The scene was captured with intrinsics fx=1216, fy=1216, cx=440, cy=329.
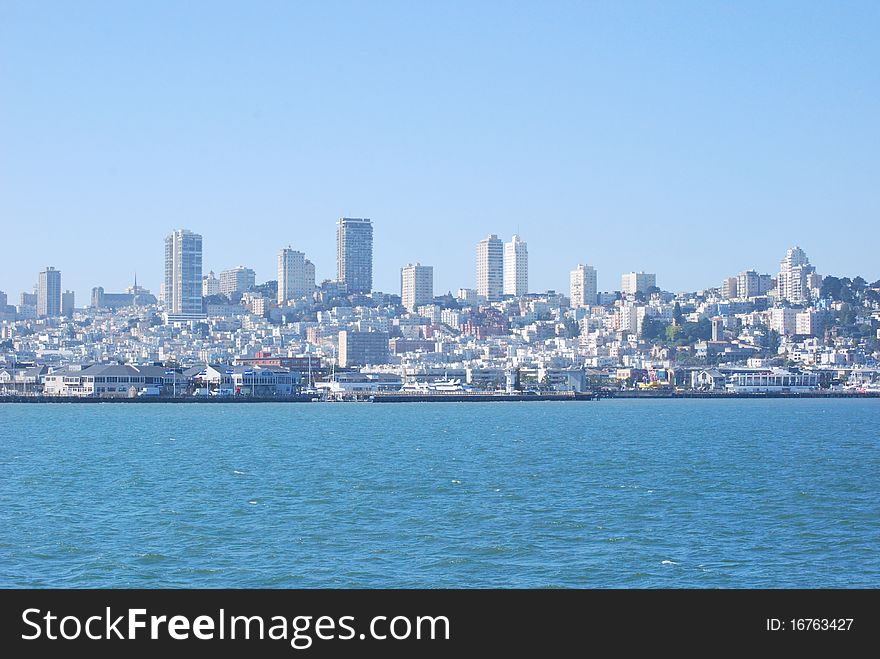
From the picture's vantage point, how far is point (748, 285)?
186 metres

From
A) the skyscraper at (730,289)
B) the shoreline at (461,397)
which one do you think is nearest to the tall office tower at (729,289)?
the skyscraper at (730,289)

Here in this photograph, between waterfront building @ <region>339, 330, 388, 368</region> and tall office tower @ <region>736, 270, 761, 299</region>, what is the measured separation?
71395 millimetres

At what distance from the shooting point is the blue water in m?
12.0

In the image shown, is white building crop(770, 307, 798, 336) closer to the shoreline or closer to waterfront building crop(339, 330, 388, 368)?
waterfront building crop(339, 330, 388, 368)

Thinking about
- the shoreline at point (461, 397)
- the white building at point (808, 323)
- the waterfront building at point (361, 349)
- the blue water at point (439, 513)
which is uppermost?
the white building at point (808, 323)

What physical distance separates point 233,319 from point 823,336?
8986 cm

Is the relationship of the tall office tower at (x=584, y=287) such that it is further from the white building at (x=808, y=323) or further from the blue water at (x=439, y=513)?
the blue water at (x=439, y=513)

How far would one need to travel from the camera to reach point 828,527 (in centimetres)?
1568

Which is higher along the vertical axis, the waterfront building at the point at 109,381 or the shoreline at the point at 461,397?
the waterfront building at the point at 109,381

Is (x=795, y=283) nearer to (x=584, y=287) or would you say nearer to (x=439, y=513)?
(x=584, y=287)

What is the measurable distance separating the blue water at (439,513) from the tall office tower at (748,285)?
15449 cm

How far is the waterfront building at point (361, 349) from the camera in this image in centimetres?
13362
